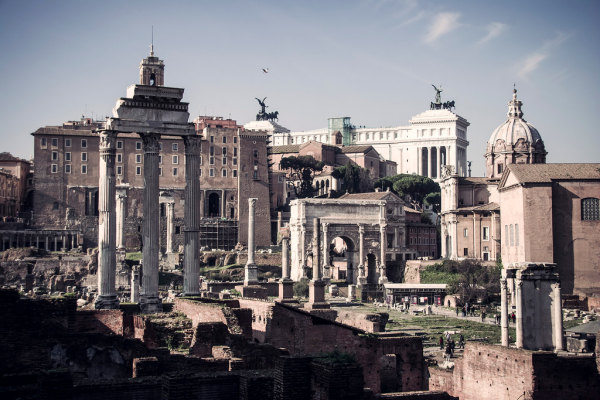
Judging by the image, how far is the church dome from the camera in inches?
2788

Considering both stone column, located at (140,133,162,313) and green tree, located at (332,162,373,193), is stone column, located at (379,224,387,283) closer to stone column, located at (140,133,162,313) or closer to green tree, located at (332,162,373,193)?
green tree, located at (332,162,373,193)

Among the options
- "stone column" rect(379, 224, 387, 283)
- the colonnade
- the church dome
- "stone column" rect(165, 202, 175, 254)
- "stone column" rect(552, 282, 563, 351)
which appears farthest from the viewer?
"stone column" rect(165, 202, 175, 254)

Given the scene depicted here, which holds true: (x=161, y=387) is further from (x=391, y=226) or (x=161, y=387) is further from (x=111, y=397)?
(x=391, y=226)

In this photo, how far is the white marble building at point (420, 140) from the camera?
→ 120m

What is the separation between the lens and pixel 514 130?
236ft

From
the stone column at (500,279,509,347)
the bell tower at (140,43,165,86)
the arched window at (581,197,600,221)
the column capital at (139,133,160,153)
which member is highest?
the bell tower at (140,43,165,86)

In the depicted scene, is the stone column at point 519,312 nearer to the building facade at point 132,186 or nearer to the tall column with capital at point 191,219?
the tall column with capital at point 191,219

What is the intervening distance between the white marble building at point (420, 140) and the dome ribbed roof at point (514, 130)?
4336 cm

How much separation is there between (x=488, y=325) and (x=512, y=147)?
34896 mm

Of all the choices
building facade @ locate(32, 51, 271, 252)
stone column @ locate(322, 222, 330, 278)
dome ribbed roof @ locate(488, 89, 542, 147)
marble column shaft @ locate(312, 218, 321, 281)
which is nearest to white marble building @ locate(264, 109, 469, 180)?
building facade @ locate(32, 51, 271, 252)

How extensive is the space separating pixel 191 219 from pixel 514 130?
172ft

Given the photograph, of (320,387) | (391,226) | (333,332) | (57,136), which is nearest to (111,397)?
(320,387)

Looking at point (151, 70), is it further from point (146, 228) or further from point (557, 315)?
point (557, 315)

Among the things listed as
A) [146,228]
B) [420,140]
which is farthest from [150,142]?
[420,140]
